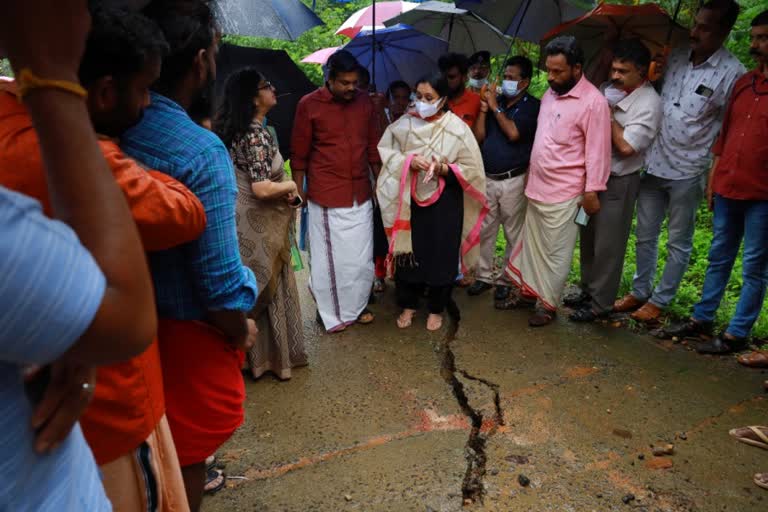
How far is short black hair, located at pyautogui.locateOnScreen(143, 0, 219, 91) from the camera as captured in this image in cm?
137

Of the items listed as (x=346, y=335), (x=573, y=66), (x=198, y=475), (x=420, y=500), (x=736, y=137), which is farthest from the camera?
(x=346, y=335)

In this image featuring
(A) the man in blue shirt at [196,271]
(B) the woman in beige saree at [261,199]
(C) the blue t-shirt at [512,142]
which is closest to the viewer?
(A) the man in blue shirt at [196,271]

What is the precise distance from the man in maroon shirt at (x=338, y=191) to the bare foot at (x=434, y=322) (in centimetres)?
42

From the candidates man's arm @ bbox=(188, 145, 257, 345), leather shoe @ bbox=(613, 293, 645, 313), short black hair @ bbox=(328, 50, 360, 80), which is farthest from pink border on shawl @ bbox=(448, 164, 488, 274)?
man's arm @ bbox=(188, 145, 257, 345)

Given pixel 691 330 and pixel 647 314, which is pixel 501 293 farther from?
pixel 691 330

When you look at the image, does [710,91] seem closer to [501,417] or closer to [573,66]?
[573,66]

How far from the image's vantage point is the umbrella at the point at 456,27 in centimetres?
464

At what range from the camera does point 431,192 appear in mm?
3625

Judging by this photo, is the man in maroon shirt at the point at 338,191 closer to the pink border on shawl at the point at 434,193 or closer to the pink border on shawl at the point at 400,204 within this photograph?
the pink border on shawl at the point at 400,204

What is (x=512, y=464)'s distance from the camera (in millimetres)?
2391

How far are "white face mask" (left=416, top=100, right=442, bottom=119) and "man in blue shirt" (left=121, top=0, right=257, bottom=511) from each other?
2.12 metres

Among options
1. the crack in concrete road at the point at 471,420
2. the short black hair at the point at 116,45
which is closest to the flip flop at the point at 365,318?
the crack in concrete road at the point at 471,420

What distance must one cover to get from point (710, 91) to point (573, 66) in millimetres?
816

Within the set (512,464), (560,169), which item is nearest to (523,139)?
(560,169)
